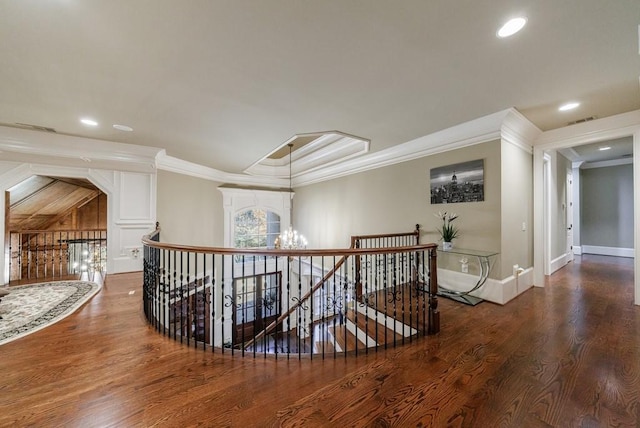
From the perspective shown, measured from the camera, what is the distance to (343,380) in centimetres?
189

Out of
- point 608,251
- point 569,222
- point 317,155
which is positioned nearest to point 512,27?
point 317,155

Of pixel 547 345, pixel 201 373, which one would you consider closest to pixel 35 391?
pixel 201 373

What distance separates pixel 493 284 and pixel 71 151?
717cm

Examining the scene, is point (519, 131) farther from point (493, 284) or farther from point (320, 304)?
point (320, 304)

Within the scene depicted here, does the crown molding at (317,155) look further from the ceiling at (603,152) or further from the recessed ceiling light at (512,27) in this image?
the ceiling at (603,152)

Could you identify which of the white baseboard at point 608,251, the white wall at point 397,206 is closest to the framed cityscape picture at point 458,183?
the white wall at point 397,206

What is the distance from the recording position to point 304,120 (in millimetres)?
3393

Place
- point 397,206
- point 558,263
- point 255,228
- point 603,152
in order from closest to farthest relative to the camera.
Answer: point 397,206 < point 558,263 < point 603,152 < point 255,228

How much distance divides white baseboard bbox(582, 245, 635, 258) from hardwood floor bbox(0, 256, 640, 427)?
18.5ft

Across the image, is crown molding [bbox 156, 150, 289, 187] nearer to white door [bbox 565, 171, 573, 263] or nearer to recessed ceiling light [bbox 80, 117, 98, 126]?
recessed ceiling light [bbox 80, 117, 98, 126]

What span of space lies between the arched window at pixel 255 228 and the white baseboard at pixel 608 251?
9288 mm

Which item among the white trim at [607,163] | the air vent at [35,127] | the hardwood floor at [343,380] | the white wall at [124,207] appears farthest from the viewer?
the white trim at [607,163]

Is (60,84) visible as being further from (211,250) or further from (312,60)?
(312,60)

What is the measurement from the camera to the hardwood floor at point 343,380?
1523 millimetres
